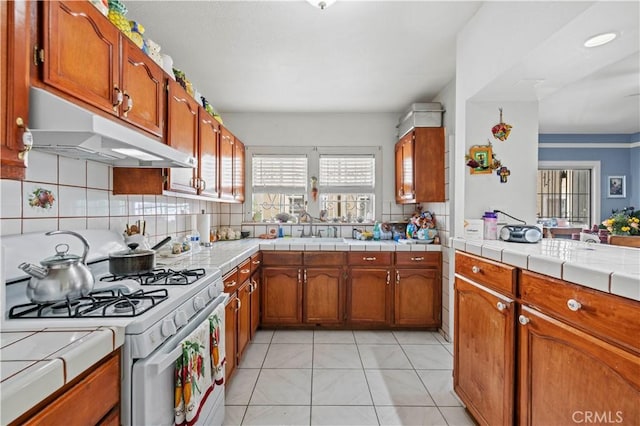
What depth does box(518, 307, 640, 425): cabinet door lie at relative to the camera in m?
0.84

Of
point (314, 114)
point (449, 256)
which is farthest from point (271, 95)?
point (449, 256)

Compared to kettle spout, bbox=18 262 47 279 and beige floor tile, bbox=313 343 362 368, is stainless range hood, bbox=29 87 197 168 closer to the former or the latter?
kettle spout, bbox=18 262 47 279

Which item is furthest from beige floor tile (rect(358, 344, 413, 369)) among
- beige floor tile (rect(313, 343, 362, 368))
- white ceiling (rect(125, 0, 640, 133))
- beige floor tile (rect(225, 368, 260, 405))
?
white ceiling (rect(125, 0, 640, 133))

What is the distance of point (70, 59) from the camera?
1.12m

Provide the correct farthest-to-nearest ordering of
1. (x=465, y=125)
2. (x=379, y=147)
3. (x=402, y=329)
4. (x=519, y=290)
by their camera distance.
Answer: (x=379, y=147)
(x=402, y=329)
(x=465, y=125)
(x=519, y=290)

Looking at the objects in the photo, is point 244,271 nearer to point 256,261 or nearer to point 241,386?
point 256,261

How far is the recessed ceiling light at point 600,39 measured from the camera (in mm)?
1312

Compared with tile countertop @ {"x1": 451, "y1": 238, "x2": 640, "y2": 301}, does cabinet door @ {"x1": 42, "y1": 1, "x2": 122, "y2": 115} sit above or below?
above

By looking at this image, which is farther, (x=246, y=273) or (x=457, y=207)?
(x=246, y=273)

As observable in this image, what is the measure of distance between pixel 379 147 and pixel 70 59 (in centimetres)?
314

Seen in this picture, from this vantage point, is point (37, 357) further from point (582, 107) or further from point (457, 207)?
point (582, 107)

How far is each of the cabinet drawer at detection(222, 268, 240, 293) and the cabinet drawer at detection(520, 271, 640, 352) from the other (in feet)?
5.29

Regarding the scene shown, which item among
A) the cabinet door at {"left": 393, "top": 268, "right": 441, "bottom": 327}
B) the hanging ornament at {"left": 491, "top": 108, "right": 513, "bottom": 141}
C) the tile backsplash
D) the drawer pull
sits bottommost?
the cabinet door at {"left": 393, "top": 268, "right": 441, "bottom": 327}

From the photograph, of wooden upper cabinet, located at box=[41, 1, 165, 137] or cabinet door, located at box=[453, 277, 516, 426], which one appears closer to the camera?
wooden upper cabinet, located at box=[41, 1, 165, 137]
